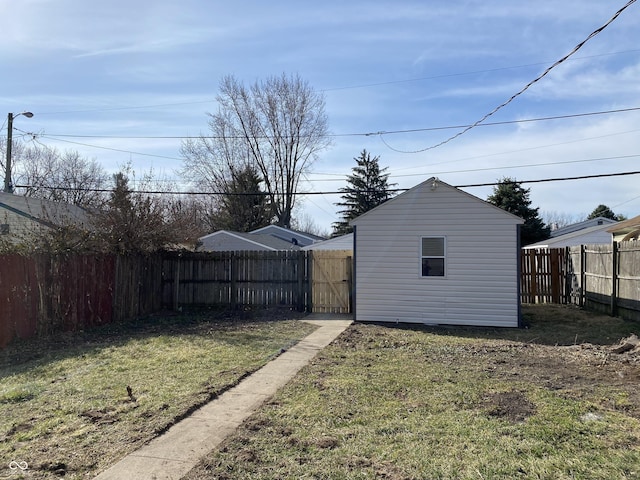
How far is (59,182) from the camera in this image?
2608 centimetres

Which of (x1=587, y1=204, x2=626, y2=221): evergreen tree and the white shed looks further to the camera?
(x1=587, y1=204, x2=626, y2=221): evergreen tree

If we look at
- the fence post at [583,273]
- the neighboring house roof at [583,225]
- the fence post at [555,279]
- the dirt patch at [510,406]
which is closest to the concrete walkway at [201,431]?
the dirt patch at [510,406]

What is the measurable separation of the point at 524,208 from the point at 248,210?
20393 millimetres

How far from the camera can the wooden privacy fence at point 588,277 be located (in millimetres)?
→ 11508

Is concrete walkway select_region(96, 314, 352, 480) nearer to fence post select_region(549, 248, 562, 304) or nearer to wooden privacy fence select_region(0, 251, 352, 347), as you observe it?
wooden privacy fence select_region(0, 251, 352, 347)

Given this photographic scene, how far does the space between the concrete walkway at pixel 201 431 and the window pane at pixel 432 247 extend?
17.7 ft

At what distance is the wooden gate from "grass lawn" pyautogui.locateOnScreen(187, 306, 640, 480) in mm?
5776

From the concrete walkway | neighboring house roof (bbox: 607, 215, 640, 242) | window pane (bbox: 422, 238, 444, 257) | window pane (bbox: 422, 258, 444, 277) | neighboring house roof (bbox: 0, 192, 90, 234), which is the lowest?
the concrete walkway

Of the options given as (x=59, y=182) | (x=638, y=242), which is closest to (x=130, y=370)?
(x=638, y=242)

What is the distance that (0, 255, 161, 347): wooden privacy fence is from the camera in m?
9.10

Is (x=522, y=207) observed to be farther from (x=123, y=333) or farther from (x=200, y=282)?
(x=123, y=333)

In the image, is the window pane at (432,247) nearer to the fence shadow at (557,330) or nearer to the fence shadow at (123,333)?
the fence shadow at (557,330)

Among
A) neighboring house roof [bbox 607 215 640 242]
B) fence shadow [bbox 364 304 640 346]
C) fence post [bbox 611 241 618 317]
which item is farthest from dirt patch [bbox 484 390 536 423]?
neighboring house roof [bbox 607 215 640 242]

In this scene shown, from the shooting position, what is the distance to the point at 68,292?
10453mm
